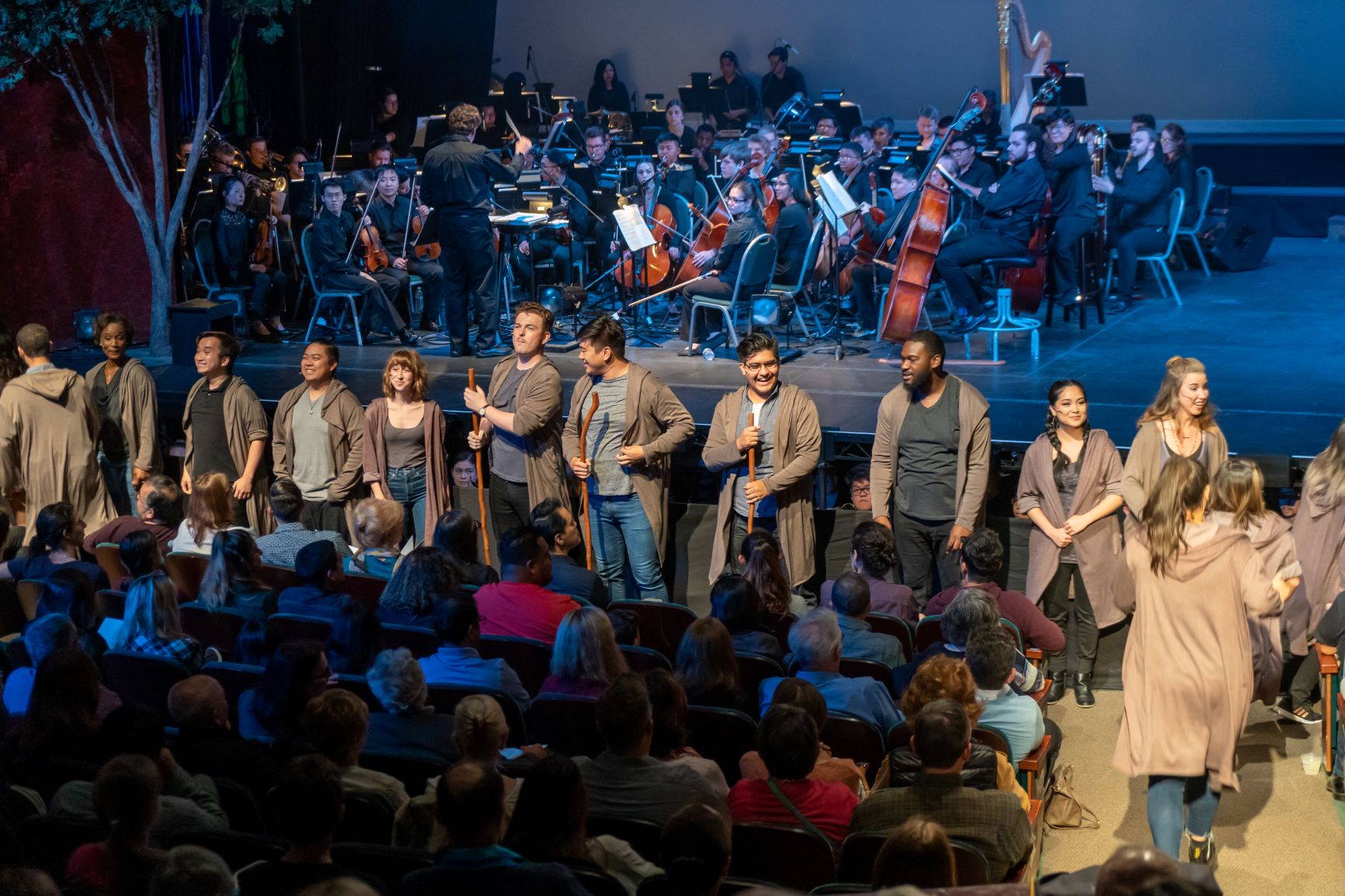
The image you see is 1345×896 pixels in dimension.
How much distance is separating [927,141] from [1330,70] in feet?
23.0

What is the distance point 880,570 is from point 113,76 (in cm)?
802

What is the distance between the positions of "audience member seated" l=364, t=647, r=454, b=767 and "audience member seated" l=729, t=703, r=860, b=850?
2.76 ft

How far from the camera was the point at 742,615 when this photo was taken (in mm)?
4676

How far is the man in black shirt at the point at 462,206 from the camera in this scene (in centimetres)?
974

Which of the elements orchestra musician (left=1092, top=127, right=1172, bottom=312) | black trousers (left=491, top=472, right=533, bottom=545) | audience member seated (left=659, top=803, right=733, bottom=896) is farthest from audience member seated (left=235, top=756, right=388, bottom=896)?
orchestra musician (left=1092, top=127, right=1172, bottom=312)

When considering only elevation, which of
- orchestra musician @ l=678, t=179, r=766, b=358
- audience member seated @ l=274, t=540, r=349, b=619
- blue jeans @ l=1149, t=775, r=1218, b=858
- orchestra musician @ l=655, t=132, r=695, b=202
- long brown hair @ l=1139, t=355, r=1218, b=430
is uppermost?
orchestra musician @ l=655, t=132, r=695, b=202

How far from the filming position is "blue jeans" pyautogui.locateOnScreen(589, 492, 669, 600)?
631cm

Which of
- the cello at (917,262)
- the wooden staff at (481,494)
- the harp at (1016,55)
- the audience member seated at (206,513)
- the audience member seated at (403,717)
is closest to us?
the audience member seated at (403,717)

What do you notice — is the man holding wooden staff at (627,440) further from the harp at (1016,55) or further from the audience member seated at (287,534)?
the harp at (1016,55)

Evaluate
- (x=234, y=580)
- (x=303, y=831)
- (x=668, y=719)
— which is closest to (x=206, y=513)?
(x=234, y=580)

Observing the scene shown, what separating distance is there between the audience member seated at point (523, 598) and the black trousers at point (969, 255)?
557 centimetres

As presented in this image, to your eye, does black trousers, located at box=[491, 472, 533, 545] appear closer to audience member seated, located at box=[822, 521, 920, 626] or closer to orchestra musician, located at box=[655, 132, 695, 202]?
audience member seated, located at box=[822, 521, 920, 626]

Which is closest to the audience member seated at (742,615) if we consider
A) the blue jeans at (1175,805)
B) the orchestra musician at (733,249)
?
the blue jeans at (1175,805)

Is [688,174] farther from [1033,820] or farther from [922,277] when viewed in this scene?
[1033,820]
